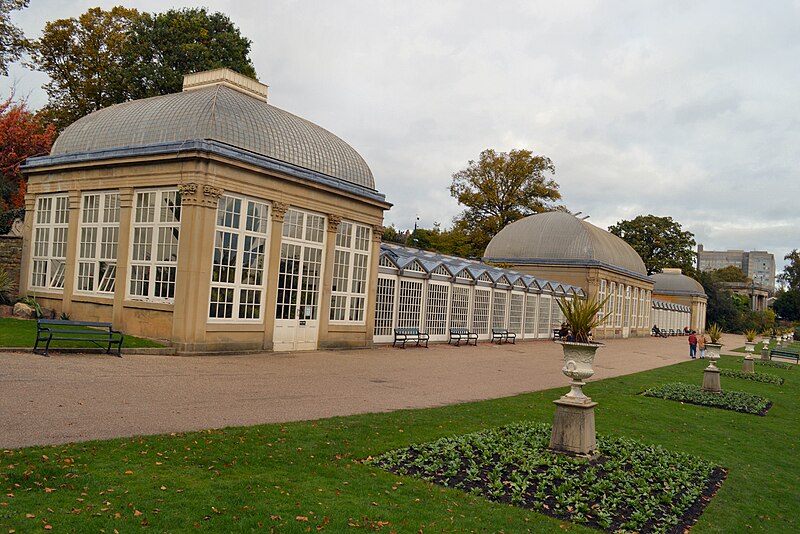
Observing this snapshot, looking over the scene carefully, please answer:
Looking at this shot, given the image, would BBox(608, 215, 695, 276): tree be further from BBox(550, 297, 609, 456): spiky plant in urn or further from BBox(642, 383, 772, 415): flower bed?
BBox(550, 297, 609, 456): spiky plant in urn

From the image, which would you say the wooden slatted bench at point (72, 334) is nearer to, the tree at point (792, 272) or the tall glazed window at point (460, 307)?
the tall glazed window at point (460, 307)

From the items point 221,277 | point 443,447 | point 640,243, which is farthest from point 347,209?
point 640,243

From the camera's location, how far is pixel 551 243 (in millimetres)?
53562

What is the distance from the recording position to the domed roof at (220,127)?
64.2 ft

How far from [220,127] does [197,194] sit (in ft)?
8.62

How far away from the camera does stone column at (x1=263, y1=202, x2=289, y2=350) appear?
1998cm

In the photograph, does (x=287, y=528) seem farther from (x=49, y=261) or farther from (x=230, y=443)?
(x=49, y=261)

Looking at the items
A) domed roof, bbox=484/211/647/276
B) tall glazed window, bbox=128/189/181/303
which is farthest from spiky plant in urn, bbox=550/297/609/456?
domed roof, bbox=484/211/647/276

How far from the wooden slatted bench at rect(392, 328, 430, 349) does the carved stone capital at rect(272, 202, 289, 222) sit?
27.5 ft

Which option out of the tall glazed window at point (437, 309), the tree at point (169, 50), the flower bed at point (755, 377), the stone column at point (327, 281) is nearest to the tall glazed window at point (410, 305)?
the tall glazed window at point (437, 309)

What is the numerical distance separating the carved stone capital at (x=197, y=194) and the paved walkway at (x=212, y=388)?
4250mm

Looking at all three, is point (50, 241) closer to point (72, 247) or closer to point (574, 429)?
point (72, 247)

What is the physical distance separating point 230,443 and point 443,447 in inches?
113

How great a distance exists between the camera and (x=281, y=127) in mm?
21656
